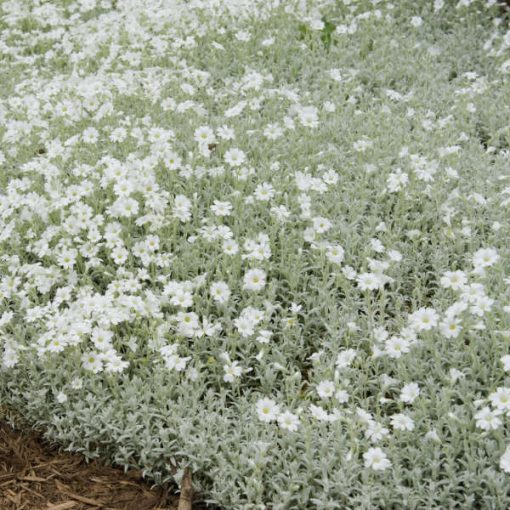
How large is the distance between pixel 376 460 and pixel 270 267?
4.81 ft

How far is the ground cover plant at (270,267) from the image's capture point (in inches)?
149

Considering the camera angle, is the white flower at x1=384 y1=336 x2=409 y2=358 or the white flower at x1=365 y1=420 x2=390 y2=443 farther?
the white flower at x1=384 y1=336 x2=409 y2=358

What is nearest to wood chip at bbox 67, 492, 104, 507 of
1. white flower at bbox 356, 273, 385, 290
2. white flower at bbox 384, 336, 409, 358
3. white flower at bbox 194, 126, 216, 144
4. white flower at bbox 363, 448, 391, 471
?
white flower at bbox 363, 448, 391, 471

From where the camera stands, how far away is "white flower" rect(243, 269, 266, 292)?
177 inches

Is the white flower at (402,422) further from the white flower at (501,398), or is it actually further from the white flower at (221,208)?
the white flower at (221,208)

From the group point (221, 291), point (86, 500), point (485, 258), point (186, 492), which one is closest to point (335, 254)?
point (221, 291)

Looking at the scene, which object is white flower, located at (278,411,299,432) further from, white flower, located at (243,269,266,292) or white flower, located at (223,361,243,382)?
white flower, located at (243,269,266,292)

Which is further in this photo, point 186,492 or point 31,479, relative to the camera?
point 31,479

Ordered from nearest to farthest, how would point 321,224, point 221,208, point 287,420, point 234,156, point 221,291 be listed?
point 287,420, point 221,291, point 321,224, point 221,208, point 234,156

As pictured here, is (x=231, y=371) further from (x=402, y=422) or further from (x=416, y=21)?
(x=416, y=21)

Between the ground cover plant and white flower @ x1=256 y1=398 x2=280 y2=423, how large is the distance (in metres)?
0.01

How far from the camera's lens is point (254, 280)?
454cm

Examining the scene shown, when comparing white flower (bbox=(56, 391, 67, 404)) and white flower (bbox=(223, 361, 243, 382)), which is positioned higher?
white flower (bbox=(223, 361, 243, 382))

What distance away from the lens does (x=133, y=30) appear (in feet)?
24.4
